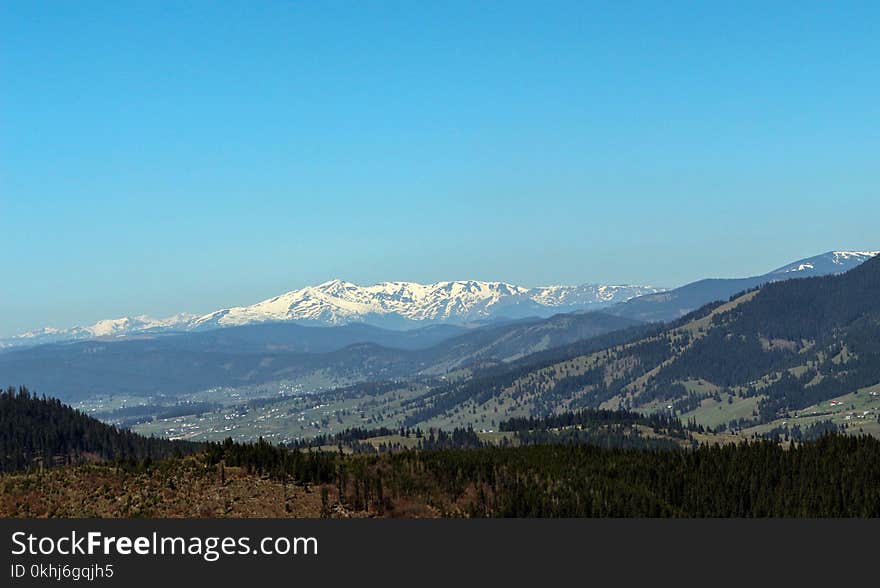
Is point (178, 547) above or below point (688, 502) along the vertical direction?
above

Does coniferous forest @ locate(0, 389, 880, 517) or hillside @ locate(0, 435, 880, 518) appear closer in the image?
hillside @ locate(0, 435, 880, 518)

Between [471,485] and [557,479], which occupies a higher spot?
[471,485]

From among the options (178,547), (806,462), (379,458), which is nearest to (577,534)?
(178,547)

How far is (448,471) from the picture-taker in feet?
466

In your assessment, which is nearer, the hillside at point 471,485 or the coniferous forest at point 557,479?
the hillside at point 471,485

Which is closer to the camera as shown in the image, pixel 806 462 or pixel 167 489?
pixel 167 489

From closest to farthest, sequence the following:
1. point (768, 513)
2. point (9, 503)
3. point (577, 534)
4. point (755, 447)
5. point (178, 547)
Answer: point (178, 547)
point (577, 534)
point (9, 503)
point (768, 513)
point (755, 447)

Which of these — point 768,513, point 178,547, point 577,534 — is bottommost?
point 768,513

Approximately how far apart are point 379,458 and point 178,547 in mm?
75079

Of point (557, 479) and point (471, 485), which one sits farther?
point (557, 479)

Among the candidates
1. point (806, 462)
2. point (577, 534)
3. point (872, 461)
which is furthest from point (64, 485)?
point (872, 461)

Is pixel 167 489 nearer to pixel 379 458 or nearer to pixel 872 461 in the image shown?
pixel 379 458

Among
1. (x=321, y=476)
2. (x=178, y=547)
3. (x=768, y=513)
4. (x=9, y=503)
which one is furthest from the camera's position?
(x=768, y=513)

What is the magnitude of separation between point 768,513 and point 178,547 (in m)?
104
